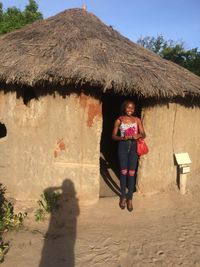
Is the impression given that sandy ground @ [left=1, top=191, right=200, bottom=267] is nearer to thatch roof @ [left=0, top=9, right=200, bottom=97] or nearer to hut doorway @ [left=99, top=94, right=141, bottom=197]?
thatch roof @ [left=0, top=9, right=200, bottom=97]

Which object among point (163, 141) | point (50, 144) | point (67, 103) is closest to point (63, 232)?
point (50, 144)

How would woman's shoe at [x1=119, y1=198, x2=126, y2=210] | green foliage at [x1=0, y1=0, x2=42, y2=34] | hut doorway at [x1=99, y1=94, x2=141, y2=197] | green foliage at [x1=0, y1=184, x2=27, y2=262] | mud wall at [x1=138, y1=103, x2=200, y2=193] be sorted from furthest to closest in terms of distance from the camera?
green foliage at [x1=0, y1=0, x2=42, y2=34], hut doorway at [x1=99, y1=94, x2=141, y2=197], mud wall at [x1=138, y1=103, x2=200, y2=193], woman's shoe at [x1=119, y1=198, x2=126, y2=210], green foliage at [x1=0, y1=184, x2=27, y2=262]

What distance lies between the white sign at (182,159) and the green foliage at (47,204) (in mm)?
2292

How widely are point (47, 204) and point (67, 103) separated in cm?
165

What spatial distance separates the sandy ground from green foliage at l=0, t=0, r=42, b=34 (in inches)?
359

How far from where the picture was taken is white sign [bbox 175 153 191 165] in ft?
19.7

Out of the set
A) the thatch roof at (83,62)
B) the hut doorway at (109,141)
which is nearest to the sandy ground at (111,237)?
the thatch roof at (83,62)

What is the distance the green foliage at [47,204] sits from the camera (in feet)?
16.5

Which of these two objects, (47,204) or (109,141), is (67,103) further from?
(109,141)

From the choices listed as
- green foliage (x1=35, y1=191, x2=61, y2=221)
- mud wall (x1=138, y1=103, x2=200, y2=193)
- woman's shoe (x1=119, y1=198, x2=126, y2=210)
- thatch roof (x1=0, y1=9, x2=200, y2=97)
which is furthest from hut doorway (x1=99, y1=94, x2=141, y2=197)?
green foliage (x1=35, y1=191, x2=61, y2=221)

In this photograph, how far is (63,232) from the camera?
15.3 feet

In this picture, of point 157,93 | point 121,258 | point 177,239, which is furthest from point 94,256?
point 157,93

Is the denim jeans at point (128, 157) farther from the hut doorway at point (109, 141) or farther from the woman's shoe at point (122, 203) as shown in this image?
the hut doorway at point (109, 141)

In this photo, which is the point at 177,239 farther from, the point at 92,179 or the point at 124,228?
the point at 92,179
